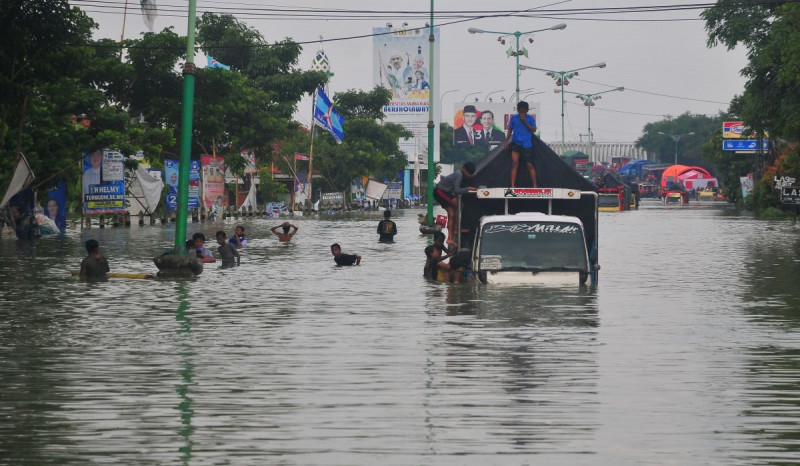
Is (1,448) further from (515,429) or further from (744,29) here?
(744,29)

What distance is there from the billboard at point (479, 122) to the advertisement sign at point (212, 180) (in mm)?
124749

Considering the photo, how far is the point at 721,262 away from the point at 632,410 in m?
23.4

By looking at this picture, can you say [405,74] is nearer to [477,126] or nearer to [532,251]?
[477,126]

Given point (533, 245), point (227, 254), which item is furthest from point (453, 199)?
point (227, 254)

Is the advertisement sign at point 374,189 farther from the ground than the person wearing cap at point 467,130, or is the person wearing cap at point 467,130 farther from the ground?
the person wearing cap at point 467,130

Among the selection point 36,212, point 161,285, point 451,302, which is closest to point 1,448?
point 451,302

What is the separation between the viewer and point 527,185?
2459 centimetres

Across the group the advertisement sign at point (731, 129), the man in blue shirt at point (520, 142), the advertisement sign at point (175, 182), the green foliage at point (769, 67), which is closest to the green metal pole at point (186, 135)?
the man in blue shirt at point (520, 142)

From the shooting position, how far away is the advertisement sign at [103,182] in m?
55.0

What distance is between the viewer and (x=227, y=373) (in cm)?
1231

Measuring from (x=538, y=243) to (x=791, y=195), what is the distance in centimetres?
4734

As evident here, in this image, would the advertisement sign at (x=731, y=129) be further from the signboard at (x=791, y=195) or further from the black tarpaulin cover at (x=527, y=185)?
the black tarpaulin cover at (x=527, y=185)

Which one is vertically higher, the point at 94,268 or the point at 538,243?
the point at 538,243

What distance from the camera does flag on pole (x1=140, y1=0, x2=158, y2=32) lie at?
57.4 meters
